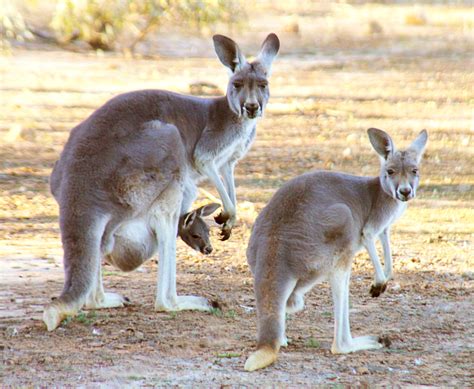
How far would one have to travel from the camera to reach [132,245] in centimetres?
586

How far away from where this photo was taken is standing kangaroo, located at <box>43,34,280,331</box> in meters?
5.36

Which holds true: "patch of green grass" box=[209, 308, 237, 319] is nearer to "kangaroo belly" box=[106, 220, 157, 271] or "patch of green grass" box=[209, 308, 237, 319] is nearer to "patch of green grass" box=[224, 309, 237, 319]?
"patch of green grass" box=[224, 309, 237, 319]

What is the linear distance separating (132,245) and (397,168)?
1527 millimetres

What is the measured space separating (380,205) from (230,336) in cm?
105

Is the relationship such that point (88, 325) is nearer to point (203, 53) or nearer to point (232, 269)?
point (232, 269)

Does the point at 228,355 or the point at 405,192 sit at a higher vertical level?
the point at 405,192

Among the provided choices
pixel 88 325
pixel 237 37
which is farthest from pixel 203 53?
pixel 88 325

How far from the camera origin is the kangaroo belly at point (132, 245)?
580 centimetres

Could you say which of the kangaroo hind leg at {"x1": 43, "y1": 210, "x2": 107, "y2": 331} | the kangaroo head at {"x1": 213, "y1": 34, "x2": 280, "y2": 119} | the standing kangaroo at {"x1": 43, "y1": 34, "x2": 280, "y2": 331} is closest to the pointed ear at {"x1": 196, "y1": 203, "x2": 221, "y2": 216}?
the standing kangaroo at {"x1": 43, "y1": 34, "x2": 280, "y2": 331}

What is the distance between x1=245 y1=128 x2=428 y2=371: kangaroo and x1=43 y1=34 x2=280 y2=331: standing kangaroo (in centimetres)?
71

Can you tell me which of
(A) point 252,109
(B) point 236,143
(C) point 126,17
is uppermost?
(A) point 252,109

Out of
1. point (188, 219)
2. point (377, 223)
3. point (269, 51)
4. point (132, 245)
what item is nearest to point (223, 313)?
point (132, 245)

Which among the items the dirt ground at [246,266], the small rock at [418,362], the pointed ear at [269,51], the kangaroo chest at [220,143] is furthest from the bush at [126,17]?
the small rock at [418,362]

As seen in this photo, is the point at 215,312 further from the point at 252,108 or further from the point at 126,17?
the point at 126,17
